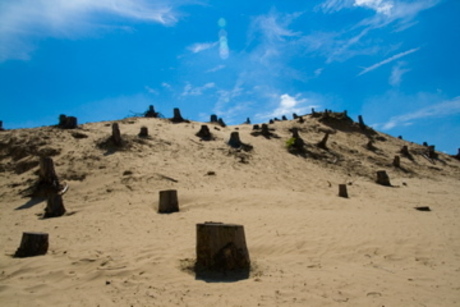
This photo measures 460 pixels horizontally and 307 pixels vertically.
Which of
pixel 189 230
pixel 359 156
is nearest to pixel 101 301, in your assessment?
pixel 189 230

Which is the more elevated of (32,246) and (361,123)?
(361,123)

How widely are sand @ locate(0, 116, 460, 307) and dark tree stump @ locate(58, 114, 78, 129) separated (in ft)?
2.57

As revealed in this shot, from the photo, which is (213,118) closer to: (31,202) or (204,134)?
(204,134)

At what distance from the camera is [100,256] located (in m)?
5.24

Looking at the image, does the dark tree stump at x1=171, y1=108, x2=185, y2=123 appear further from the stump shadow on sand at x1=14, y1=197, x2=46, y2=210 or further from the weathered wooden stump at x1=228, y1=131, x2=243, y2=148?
the stump shadow on sand at x1=14, y1=197, x2=46, y2=210

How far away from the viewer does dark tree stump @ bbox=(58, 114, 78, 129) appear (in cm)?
1783

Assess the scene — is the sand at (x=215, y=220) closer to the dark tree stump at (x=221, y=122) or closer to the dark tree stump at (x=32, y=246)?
the dark tree stump at (x=32, y=246)

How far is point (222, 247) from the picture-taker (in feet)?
14.9

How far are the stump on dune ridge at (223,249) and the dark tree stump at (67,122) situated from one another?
16.5m

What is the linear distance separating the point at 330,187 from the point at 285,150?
5946 mm

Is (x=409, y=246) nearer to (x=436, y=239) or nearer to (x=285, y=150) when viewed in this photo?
(x=436, y=239)

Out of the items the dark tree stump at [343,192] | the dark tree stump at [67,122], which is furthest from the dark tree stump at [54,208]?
the dark tree stump at [343,192]

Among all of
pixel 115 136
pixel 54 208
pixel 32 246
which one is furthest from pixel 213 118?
pixel 32 246

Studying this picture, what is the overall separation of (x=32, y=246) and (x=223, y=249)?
3.75 meters
